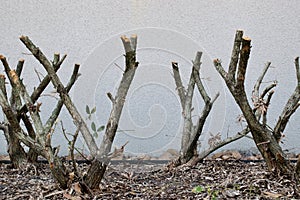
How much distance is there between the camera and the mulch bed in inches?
84.4

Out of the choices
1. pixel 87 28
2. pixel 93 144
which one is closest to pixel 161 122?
pixel 93 144

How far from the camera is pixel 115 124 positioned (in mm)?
2201

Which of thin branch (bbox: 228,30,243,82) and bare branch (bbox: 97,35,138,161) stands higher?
thin branch (bbox: 228,30,243,82)

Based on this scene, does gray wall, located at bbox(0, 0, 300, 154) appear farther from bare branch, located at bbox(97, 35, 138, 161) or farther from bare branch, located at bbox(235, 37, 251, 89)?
bare branch, located at bbox(235, 37, 251, 89)

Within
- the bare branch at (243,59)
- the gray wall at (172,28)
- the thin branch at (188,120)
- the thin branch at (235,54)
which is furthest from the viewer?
the gray wall at (172,28)

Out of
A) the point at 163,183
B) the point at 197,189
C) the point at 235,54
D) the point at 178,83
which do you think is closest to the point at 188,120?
the point at 178,83

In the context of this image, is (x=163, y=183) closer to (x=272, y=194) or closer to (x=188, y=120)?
(x=188, y=120)

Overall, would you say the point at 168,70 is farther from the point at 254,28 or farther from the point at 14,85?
the point at 254,28

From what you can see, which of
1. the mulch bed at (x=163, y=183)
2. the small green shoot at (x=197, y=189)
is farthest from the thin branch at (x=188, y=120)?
the small green shoot at (x=197, y=189)

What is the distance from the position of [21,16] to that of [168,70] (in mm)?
1453

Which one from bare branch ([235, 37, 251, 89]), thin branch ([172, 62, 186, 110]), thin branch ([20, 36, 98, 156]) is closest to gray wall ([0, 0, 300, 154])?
thin branch ([172, 62, 186, 110])

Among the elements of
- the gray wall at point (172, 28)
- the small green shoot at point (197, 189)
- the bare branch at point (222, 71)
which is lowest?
the small green shoot at point (197, 189)

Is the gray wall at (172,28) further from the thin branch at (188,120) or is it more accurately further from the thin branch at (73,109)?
the thin branch at (73,109)

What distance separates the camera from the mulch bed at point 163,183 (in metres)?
2.14
